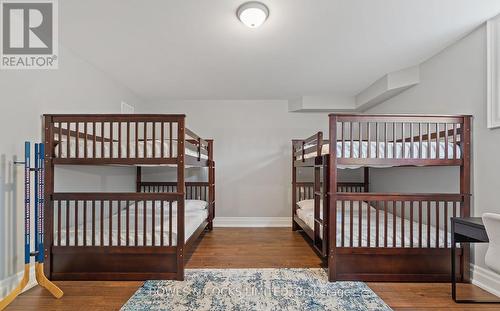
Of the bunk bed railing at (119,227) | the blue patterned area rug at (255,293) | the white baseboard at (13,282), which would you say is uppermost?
the bunk bed railing at (119,227)

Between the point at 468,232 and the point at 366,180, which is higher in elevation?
the point at 366,180

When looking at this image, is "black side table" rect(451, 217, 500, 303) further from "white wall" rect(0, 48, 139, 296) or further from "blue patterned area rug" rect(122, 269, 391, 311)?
"white wall" rect(0, 48, 139, 296)

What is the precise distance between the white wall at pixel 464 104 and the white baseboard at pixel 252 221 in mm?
2105

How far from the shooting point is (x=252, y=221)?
197 inches

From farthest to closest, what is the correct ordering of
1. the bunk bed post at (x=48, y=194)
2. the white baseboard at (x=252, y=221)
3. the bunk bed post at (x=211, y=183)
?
the white baseboard at (x=252, y=221)
the bunk bed post at (x=211, y=183)
the bunk bed post at (x=48, y=194)

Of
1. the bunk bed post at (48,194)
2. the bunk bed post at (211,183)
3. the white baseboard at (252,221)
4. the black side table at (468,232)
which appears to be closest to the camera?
the black side table at (468,232)

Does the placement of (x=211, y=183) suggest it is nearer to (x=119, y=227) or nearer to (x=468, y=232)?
(x=119, y=227)

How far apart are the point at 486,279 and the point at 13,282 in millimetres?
3901

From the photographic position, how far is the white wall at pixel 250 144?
5027 millimetres

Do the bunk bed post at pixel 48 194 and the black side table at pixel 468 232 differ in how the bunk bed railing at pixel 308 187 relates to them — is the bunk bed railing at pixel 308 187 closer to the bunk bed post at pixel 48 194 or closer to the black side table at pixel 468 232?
the black side table at pixel 468 232

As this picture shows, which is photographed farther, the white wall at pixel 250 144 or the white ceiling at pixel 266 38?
the white wall at pixel 250 144

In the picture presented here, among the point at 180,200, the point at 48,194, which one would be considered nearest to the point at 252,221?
the point at 180,200

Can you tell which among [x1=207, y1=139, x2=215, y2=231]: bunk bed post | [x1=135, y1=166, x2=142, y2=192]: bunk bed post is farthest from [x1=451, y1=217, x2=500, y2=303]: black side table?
[x1=135, y1=166, x2=142, y2=192]: bunk bed post

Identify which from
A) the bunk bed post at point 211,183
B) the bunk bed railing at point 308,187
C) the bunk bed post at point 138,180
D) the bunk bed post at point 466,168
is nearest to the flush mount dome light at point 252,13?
the bunk bed post at point 466,168
